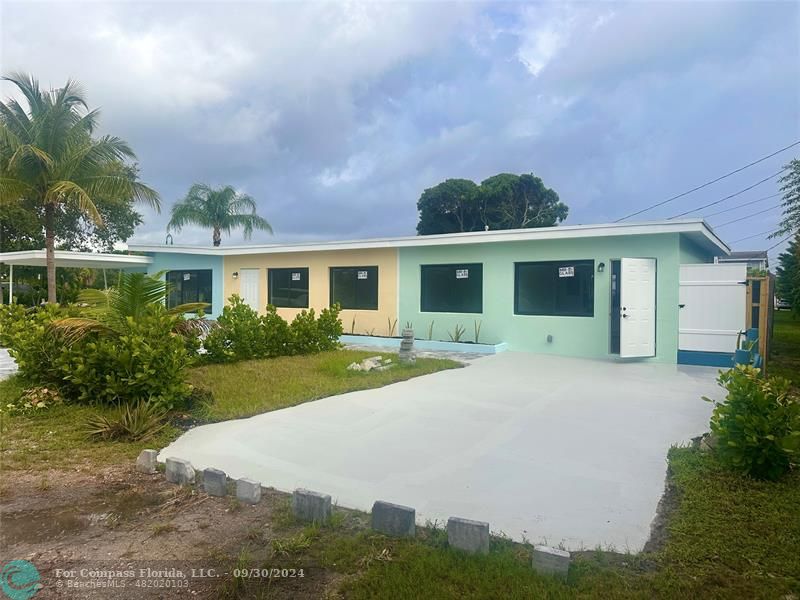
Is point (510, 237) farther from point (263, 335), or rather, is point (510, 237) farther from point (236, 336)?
point (236, 336)

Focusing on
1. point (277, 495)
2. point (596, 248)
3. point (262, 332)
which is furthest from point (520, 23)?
point (277, 495)

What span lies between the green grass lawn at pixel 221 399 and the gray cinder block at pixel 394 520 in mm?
2592

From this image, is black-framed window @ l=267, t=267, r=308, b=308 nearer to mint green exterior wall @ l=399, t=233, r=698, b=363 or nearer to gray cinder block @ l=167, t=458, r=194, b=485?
mint green exterior wall @ l=399, t=233, r=698, b=363

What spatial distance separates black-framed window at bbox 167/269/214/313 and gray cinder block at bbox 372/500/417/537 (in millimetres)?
14740

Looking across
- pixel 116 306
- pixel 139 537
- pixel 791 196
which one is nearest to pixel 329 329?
pixel 116 306

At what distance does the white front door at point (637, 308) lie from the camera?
9.14m

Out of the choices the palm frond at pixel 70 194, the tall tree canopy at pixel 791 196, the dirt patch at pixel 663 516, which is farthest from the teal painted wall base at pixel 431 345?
the tall tree canopy at pixel 791 196

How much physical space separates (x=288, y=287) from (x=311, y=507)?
12.4 meters

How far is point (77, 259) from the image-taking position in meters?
15.3

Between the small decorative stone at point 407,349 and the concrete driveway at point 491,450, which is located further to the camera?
the small decorative stone at point 407,349

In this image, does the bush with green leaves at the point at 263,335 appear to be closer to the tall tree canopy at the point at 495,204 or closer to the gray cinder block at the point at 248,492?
the gray cinder block at the point at 248,492

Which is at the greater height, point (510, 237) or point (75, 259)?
point (510, 237)

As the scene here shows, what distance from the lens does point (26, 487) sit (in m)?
3.69

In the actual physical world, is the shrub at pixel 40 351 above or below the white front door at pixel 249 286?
below
